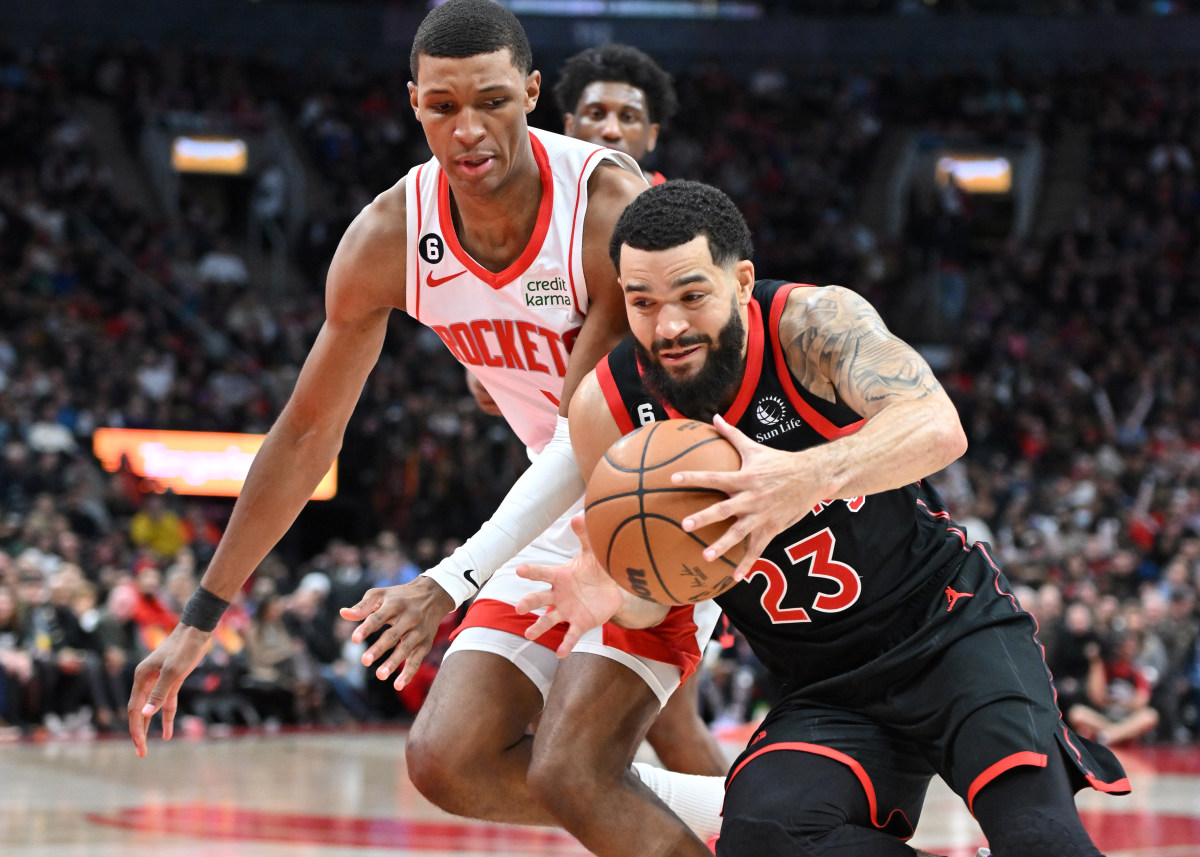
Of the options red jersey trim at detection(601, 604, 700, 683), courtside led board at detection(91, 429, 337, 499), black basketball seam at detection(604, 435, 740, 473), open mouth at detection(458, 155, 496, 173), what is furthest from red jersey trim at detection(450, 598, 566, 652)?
courtside led board at detection(91, 429, 337, 499)

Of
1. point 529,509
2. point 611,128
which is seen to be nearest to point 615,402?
point 529,509

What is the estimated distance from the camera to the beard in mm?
3598

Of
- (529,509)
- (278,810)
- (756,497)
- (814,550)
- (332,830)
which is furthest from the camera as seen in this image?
(278,810)

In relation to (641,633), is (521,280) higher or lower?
higher

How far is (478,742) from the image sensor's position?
13.7ft

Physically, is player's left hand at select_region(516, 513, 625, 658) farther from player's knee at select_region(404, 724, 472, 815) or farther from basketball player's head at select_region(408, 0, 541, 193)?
basketball player's head at select_region(408, 0, 541, 193)

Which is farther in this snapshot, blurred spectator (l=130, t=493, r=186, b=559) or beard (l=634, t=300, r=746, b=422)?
blurred spectator (l=130, t=493, r=186, b=559)

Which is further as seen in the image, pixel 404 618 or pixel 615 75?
pixel 615 75

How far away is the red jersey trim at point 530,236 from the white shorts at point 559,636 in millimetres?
748

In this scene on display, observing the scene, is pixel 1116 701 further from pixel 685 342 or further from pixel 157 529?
pixel 685 342

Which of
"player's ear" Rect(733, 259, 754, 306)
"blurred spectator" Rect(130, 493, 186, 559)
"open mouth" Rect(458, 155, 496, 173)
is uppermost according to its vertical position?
"open mouth" Rect(458, 155, 496, 173)

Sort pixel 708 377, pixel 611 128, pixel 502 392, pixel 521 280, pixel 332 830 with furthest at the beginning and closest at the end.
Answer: pixel 332 830 → pixel 611 128 → pixel 502 392 → pixel 521 280 → pixel 708 377

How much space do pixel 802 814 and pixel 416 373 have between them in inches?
625

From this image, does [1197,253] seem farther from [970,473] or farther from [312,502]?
[312,502]
